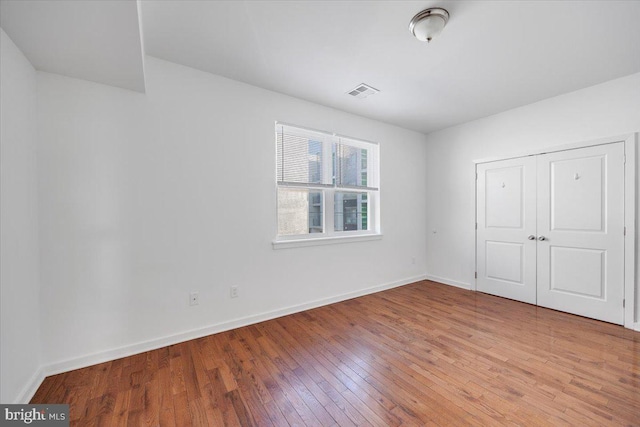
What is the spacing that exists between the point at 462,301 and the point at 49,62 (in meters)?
4.95

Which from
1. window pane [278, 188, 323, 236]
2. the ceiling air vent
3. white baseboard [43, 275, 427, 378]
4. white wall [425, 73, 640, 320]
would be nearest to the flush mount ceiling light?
the ceiling air vent

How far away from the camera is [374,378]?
190 centimetres

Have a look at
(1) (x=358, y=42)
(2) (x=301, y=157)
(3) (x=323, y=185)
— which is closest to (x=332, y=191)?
(3) (x=323, y=185)

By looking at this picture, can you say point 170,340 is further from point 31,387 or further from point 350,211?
point 350,211

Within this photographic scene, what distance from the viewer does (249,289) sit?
2828mm

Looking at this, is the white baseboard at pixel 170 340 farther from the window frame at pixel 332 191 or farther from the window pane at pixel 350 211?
the window pane at pixel 350 211

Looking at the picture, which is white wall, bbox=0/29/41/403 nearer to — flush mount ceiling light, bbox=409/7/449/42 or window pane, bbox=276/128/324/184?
window pane, bbox=276/128/324/184

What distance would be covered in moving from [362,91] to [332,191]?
4.35 ft

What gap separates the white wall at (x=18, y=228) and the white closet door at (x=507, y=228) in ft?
A: 16.5

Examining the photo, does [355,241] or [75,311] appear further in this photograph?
[355,241]

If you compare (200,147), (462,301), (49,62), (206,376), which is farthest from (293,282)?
(49,62)

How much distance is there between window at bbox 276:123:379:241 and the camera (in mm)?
3178

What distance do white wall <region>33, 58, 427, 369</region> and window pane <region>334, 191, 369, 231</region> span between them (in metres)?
0.66

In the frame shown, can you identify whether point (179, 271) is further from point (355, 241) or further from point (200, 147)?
point (355, 241)
